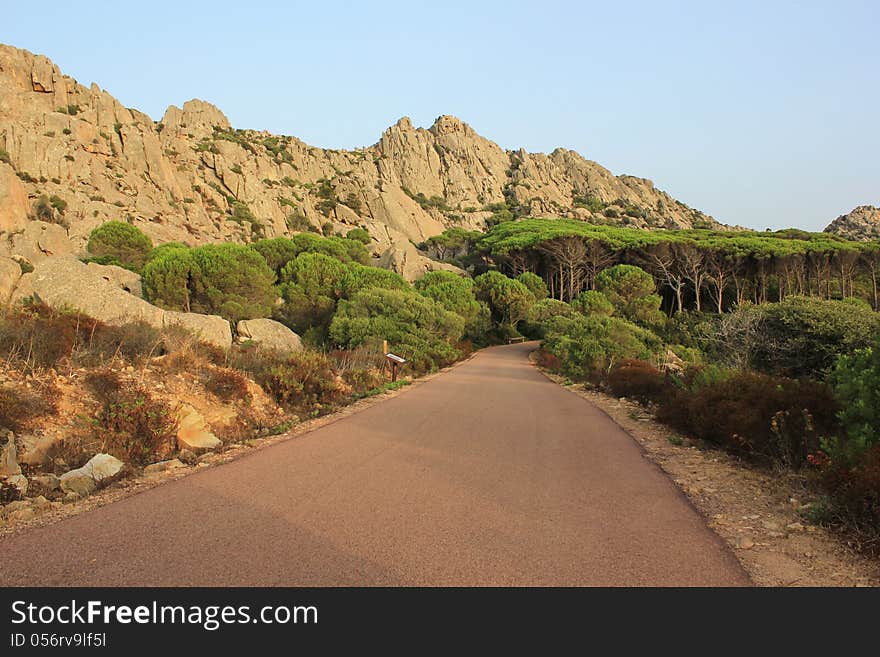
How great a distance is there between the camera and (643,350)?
23016 mm

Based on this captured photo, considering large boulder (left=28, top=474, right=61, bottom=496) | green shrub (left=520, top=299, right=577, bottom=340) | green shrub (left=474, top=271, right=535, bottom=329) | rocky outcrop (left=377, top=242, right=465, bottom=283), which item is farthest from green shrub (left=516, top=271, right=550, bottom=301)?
large boulder (left=28, top=474, right=61, bottom=496)

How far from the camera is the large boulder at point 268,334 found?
21.2m

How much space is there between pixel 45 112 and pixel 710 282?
77.1 meters

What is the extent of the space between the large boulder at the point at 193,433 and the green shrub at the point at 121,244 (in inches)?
1433

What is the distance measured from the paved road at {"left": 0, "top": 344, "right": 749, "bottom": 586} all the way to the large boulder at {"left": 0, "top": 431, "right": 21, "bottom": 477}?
5.36 feet

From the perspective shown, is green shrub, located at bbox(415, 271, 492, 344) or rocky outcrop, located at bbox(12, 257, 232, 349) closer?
rocky outcrop, located at bbox(12, 257, 232, 349)

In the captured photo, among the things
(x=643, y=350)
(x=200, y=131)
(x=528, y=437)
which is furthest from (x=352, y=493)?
(x=200, y=131)

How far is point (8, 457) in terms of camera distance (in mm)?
5570

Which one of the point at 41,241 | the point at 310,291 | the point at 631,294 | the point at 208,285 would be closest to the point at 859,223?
the point at 631,294

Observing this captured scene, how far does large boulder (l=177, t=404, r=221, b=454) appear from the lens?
23.6 feet

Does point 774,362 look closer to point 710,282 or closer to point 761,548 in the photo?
point 761,548

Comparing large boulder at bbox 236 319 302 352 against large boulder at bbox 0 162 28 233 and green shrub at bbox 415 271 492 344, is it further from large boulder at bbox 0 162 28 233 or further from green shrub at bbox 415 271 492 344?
large boulder at bbox 0 162 28 233

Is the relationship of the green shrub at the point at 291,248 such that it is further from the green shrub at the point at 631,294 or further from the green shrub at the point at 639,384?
the green shrub at the point at 639,384

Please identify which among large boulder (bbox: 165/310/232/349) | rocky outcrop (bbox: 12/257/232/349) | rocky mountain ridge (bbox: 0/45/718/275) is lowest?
large boulder (bbox: 165/310/232/349)
